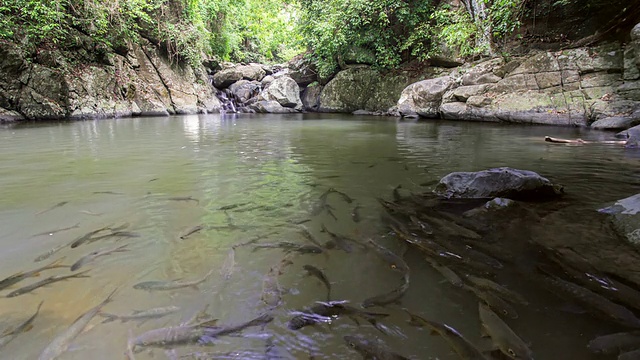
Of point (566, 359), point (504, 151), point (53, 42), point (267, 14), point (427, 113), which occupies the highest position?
point (267, 14)

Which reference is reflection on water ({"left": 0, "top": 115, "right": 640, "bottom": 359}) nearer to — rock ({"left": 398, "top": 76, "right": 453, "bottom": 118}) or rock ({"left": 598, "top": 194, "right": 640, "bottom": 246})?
rock ({"left": 598, "top": 194, "right": 640, "bottom": 246})

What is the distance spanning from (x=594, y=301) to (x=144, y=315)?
8.27ft

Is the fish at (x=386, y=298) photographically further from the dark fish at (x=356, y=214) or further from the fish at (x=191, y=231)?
the fish at (x=191, y=231)

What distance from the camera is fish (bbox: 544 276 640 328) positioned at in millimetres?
1688

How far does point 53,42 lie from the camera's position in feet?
50.0

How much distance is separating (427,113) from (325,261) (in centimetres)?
1532

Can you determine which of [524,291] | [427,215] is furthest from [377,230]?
[524,291]

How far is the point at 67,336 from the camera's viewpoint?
1.58 metres

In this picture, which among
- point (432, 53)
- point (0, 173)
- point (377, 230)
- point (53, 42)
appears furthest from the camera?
point (432, 53)

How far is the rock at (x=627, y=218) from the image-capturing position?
2586mm

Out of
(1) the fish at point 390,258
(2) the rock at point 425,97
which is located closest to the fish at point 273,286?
(1) the fish at point 390,258

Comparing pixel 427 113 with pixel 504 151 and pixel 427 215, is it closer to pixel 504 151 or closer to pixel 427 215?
pixel 504 151

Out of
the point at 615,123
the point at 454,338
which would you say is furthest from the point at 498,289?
the point at 615,123

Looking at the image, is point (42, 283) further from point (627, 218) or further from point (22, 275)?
point (627, 218)
